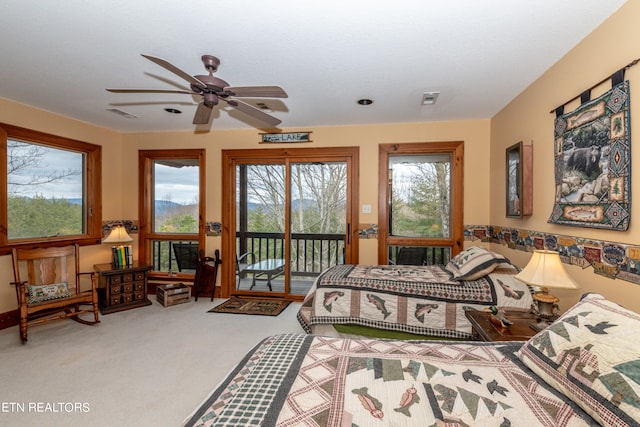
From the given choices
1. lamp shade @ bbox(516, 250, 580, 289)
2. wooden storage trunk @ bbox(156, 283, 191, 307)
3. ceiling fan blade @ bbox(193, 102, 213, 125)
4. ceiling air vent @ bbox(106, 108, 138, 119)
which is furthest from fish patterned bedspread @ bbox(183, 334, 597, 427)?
ceiling air vent @ bbox(106, 108, 138, 119)

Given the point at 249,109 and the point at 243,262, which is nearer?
the point at 249,109

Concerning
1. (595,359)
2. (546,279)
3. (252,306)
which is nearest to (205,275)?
(252,306)

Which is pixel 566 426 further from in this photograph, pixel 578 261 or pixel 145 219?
pixel 145 219

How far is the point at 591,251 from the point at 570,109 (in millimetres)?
1068

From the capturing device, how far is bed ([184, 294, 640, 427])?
3.05 feet

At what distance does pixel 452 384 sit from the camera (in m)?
1.10

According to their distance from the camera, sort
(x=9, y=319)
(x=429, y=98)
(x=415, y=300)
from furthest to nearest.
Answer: (x=9, y=319), (x=429, y=98), (x=415, y=300)

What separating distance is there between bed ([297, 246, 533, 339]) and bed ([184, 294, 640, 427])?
3.91 ft

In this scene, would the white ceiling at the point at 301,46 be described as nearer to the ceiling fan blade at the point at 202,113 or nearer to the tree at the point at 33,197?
the ceiling fan blade at the point at 202,113

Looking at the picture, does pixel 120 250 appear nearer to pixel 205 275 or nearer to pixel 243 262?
pixel 205 275

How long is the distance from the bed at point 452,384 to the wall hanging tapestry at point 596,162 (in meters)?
0.82

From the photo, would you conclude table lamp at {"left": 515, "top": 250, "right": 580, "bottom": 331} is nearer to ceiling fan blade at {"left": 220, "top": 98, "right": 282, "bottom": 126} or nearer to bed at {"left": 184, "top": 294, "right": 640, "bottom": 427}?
bed at {"left": 184, "top": 294, "right": 640, "bottom": 427}

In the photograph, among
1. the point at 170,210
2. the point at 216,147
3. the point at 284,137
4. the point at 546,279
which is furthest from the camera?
the point at 170,210

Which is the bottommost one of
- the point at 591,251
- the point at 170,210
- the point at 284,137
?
the point at 591,251
